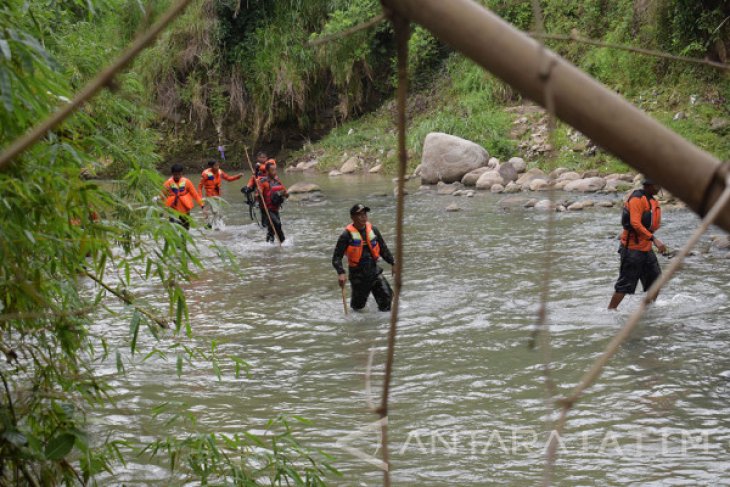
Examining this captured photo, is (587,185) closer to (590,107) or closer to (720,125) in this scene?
(720,125)

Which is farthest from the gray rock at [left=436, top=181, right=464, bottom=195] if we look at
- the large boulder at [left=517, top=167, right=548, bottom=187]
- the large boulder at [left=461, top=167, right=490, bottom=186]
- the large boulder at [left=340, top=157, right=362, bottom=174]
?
the large boulder at [left=340, top=157, right=362, bottom=174]

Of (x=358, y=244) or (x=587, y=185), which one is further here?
(x=587, y=185)

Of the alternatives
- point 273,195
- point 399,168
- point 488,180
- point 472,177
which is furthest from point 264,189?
point 399,168

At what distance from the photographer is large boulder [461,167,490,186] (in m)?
23.4

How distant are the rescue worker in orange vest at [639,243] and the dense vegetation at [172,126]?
3185 millimetres

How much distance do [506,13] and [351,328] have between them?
19449mm

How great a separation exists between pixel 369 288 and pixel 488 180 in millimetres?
12343

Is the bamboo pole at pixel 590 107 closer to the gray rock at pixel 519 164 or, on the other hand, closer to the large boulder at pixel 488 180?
the large boulder at pixel 488 180

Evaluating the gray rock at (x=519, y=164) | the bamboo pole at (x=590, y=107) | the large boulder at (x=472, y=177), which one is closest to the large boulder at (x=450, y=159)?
the large boulder at (x=472, y=177)

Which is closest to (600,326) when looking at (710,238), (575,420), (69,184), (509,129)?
(575,420)

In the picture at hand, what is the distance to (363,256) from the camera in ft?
35.5

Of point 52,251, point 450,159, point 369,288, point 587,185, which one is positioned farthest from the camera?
point 450,159

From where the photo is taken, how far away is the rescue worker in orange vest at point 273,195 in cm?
1656

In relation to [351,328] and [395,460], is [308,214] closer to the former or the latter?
[351,328]
